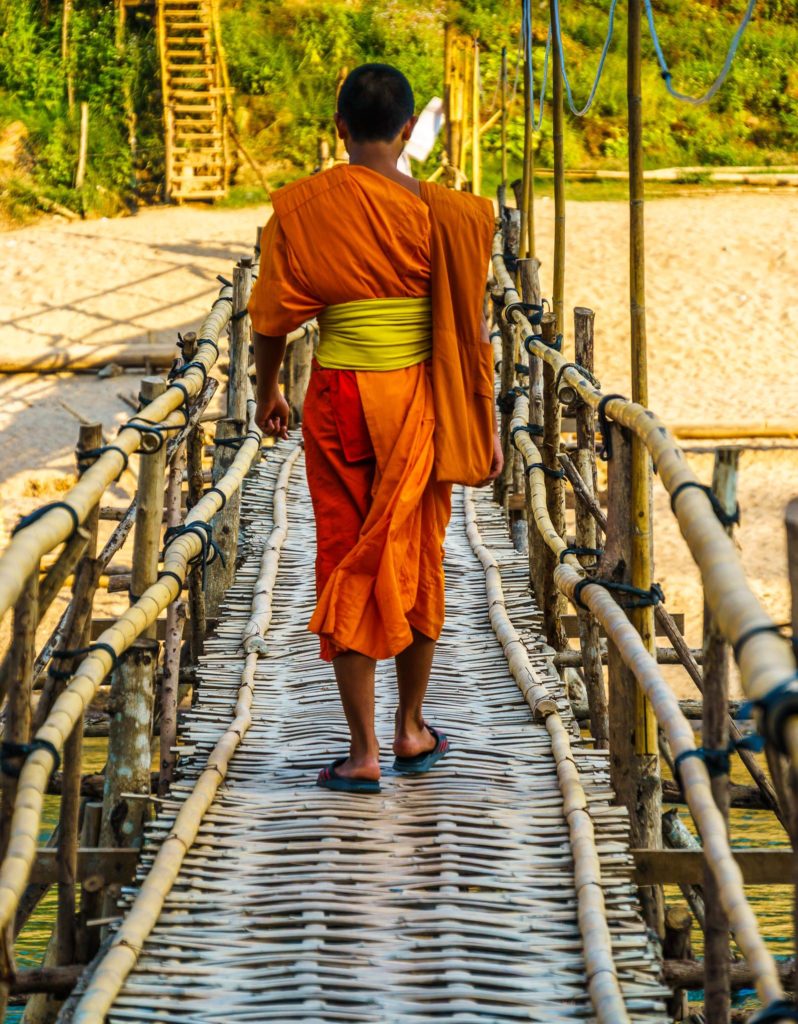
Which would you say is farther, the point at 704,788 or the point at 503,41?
the point at 503,41

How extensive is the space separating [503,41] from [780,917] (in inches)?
572

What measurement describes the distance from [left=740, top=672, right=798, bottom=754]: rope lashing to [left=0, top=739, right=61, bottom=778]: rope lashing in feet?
3.56

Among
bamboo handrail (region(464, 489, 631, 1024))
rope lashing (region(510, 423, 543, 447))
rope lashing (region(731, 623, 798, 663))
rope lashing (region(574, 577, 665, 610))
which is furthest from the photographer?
rope lashing (region(510, 423, 543, 447))

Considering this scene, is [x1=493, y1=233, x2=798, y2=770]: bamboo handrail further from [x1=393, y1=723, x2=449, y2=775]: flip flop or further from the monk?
[x1=393, y1=723, x2=449, y2=775]: flip flop

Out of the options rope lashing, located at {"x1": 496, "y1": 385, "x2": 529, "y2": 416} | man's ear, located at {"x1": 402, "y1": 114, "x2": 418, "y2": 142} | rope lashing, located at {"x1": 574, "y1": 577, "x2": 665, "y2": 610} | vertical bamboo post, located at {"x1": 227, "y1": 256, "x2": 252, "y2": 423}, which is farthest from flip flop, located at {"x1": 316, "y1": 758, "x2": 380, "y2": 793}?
rope lashing, located at {"x1": 496, "y1": 385, "x2": 529, "y2": 416}

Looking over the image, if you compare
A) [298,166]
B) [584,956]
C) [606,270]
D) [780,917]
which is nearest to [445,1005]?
[584,956]

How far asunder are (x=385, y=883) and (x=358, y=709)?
1.53 feet

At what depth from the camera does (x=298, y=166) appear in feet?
58.4

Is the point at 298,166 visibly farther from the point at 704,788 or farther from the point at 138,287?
the point at 704,788

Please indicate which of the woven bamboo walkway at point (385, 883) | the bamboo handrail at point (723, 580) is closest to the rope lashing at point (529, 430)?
the woven bamboo walkway at point (385, 883)

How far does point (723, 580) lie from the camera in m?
1.79

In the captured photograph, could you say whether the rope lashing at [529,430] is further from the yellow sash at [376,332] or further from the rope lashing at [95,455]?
the rope lashing at [95,455]

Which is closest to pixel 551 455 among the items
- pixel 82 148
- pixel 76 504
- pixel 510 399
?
pixel 510 399

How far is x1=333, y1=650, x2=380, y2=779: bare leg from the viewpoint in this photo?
304cm
